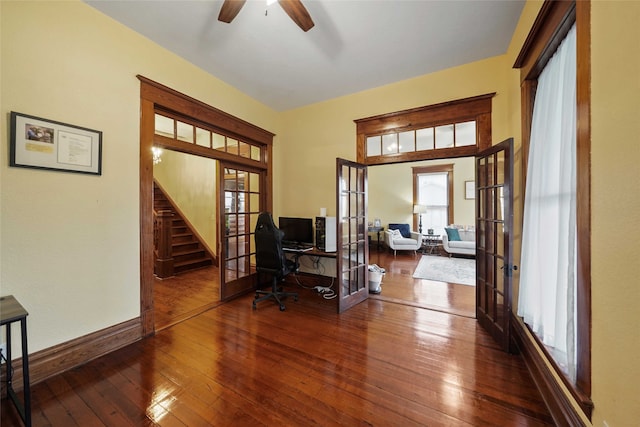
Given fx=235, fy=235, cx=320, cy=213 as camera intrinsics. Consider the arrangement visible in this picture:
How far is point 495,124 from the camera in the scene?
108 inches

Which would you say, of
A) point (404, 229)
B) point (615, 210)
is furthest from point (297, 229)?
point (404, 229)

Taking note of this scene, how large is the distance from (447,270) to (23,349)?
5921 millimetres

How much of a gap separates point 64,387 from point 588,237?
11.3 ft

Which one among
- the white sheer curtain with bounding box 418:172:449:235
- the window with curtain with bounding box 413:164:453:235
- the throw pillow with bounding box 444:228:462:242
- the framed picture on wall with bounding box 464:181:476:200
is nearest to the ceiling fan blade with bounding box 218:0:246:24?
the throw pillow with bounding box 444:228:462:242

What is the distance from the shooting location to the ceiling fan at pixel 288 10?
1661 mm

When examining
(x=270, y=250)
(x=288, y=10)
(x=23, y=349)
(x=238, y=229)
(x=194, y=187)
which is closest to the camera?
(x=23, y=349)

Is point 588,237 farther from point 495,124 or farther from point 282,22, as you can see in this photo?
point 282,22

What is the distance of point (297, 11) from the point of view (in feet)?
5.70

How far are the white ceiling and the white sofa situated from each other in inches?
187

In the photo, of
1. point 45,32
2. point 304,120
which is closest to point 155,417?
point 45,32

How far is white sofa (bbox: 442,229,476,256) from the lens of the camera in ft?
20.1

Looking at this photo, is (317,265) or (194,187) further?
(194,187)

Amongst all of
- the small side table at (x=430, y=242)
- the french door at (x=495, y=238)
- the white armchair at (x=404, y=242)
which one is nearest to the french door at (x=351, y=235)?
the french door at (x=495, y=238)

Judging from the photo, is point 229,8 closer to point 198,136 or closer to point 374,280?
point 198,136
